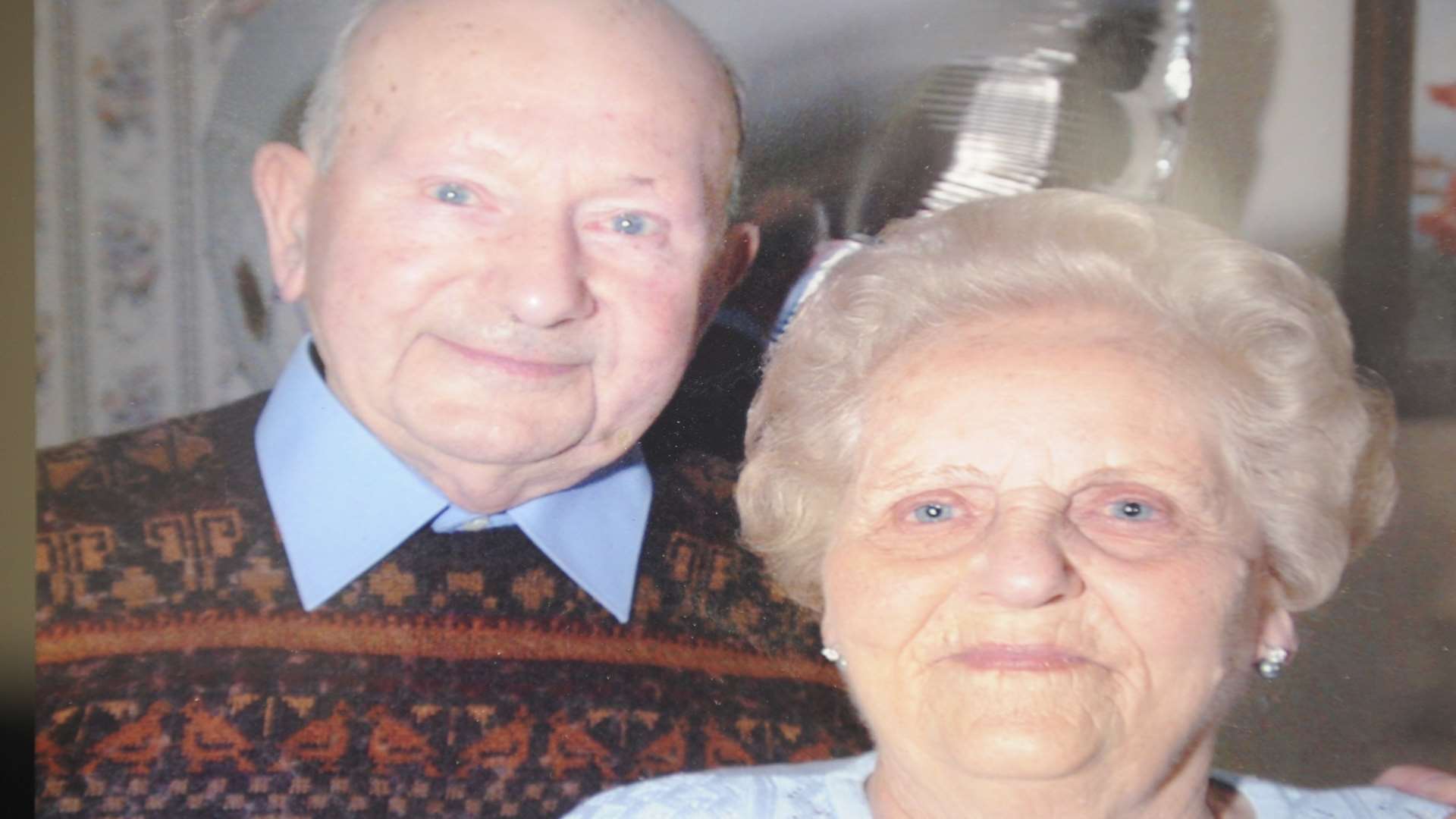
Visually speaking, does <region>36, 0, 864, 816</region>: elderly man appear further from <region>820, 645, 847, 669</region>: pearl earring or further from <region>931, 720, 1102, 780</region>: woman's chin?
<region>931, 720, 1102, 780</region>: woman's chin

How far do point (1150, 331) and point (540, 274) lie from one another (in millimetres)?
558

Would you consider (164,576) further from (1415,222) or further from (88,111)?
(1415,222)

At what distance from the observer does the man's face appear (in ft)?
4.03

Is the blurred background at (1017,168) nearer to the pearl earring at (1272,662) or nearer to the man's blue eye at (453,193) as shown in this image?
the pearl earring at (1272,662)

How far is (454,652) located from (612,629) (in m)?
0.16

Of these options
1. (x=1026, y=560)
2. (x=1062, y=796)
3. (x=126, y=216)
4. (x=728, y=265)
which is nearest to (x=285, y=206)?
(x=126, y=216)

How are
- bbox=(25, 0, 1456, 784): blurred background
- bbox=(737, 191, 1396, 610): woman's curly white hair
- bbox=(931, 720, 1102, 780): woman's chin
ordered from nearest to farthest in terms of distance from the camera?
bbox=(931, 720, 1102, 780): woman's chin < bbox=(737, 191, 1396, 610): woman's curly white hair < bbox=(25, 0, 1456, 784): blurred background

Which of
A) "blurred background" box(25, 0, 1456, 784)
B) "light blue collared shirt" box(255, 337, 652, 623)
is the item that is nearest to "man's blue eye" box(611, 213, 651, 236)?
"blurred background" box(25, 0, 1456, 784)

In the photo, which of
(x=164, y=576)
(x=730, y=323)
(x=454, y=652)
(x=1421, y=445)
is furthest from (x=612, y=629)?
(x=1421, y=445)

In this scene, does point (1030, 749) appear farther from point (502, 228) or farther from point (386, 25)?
point (386, 25)

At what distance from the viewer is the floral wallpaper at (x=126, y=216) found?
134 cm

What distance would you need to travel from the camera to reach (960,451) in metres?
1.18

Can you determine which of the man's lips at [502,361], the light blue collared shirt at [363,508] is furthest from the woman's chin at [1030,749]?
the man's lips at [502,361]

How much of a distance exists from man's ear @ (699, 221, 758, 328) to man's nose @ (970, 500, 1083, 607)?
1.16 feet
